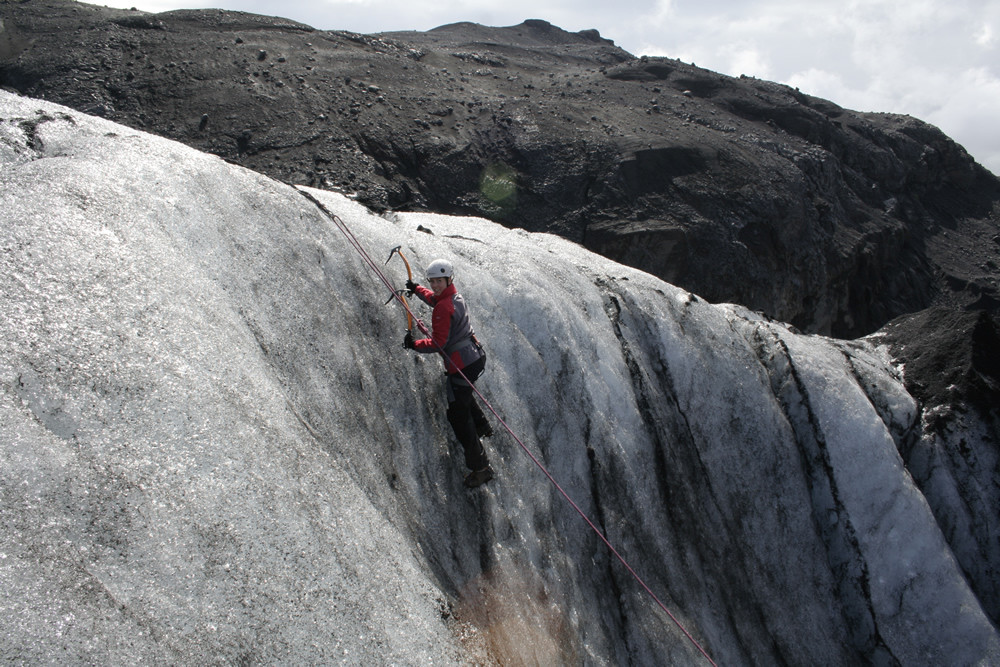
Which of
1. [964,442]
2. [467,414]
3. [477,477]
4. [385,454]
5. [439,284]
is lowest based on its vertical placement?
[477,477]

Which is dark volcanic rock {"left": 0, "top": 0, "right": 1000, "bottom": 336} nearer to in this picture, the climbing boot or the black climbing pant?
the black climbing pant

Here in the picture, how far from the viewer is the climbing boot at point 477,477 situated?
25.1ft

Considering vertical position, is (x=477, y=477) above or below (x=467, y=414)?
below

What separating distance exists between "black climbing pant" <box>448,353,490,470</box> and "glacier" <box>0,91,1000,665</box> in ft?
1.31

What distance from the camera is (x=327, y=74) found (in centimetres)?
2592

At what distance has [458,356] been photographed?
7.67 m

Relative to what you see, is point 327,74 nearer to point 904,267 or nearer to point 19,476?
point 19,476

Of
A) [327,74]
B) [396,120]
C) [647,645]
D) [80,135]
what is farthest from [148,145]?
[327,74]

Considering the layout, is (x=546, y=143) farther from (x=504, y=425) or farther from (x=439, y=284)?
(x=504, y=425)

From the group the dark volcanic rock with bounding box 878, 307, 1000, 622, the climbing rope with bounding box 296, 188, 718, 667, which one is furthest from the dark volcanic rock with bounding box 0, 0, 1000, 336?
the dark volcanic rock with bounding box 878, 307, 1000, 622

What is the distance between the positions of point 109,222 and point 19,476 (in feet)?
9.49

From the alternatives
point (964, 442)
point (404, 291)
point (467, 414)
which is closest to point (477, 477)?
point (467, 414)

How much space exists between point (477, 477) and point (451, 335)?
5.15 feet

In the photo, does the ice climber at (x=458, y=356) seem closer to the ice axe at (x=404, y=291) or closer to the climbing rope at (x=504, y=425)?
the ice axe at (x=404, y=291)
